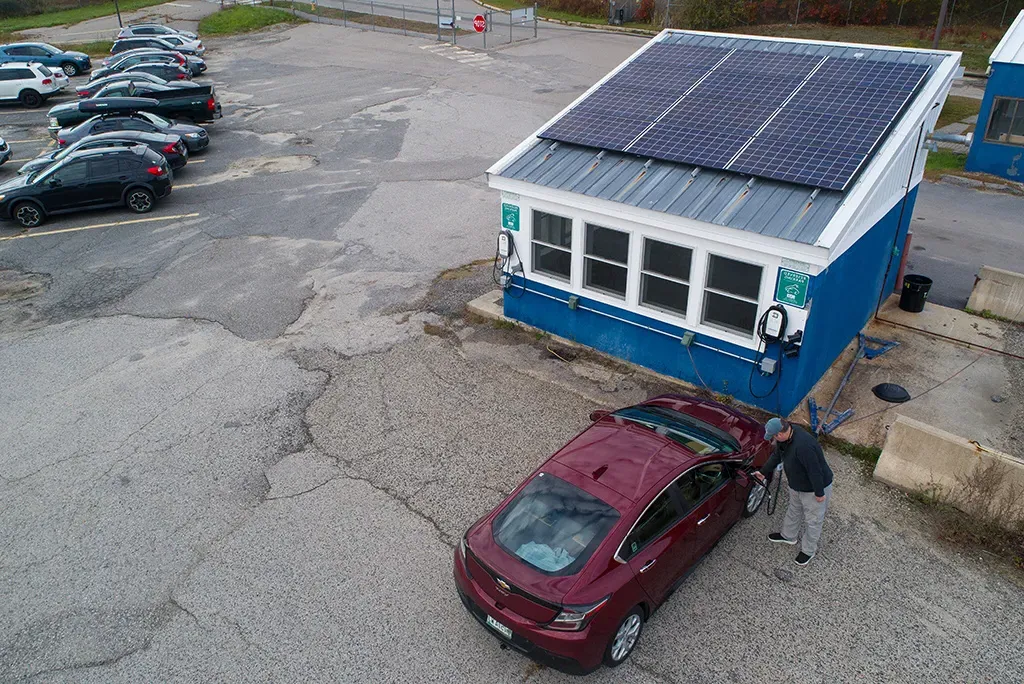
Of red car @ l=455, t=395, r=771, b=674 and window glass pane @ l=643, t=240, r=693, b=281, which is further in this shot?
window glass pane @ l=643, t=240, r=693, b=281

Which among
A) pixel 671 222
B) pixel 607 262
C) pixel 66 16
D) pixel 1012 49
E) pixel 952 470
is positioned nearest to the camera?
pixel 952 470

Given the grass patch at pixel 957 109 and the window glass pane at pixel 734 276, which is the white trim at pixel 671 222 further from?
the grass patch at pixel 957 109

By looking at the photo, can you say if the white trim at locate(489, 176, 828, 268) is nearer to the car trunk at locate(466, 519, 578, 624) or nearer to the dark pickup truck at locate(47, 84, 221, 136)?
the car trunk at locate(466, 519, 578, 624)

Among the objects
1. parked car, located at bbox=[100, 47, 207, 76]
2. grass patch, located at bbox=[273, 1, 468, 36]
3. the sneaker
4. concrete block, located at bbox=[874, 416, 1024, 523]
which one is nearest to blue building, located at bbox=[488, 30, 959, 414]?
concrete block, located at bbox=[874, 416, 1024, 523]

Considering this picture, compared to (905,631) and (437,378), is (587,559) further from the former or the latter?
(437,378)

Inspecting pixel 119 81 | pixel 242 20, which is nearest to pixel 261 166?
pixel 119 81

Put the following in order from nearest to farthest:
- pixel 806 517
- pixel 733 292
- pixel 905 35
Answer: pixel 806 517 → pixel 733 292 → pixel 905 35

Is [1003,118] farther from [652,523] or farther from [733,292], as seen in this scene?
[652,523]
